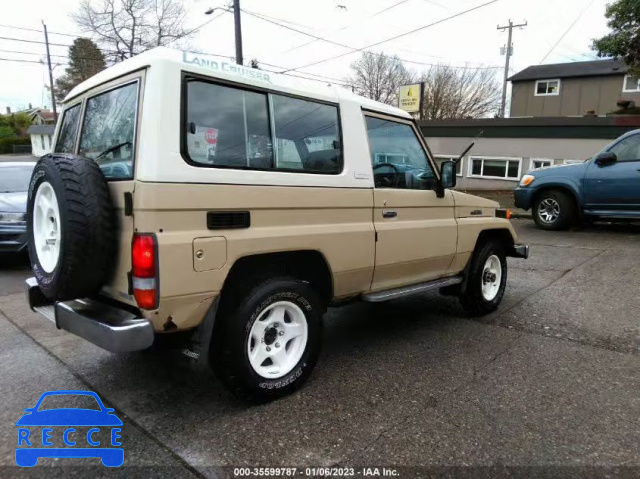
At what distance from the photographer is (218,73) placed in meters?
2.80

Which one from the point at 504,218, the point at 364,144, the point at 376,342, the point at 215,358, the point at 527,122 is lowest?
the point at 376,342

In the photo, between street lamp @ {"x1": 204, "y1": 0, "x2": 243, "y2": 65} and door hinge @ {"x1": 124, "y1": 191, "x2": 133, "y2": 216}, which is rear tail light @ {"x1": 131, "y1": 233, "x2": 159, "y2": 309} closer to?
door hinge @ {"x1": 124, "y1": 191, "x2": 133, "y2": 216}

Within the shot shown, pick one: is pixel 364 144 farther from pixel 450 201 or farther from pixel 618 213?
pixel 618 213

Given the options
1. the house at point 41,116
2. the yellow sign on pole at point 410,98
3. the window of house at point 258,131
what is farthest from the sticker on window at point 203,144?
the house at point 41,116

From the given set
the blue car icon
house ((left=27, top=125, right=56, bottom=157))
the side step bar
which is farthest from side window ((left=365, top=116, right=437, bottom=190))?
house ((left=27, top=125, right=56, bottom=157))

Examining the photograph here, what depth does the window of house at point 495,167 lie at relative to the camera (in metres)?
18.1

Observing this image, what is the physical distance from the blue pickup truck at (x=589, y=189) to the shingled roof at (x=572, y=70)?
93.5 ft

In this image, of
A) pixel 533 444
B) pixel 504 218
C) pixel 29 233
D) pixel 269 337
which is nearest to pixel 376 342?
pixel 269 337

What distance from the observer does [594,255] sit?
24.7ft

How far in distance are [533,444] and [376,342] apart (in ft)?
5.61

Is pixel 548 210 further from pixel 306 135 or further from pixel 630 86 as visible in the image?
pixel 630 86

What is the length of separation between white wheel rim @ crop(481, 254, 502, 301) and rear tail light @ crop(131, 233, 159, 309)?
11.3 ft

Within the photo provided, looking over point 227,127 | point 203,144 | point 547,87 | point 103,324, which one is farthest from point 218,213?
point 547,87

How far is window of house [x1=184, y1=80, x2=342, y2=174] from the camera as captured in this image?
2711 mm
